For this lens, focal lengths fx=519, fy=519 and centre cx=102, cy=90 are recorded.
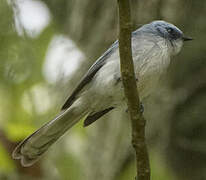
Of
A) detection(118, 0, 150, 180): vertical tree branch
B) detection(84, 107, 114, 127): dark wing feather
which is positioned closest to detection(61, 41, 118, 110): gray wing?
detection(84, 107, 114, 127): dark wing feather

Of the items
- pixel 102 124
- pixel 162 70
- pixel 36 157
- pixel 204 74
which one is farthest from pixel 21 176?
pixel 204 74

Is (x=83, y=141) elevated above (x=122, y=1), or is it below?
below

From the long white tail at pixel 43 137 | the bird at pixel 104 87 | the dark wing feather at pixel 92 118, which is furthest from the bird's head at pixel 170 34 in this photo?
the long white tail at pixel 43 137

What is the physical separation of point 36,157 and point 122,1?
1.79m

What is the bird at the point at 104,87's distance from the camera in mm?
4430

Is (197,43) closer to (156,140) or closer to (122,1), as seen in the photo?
(156,140)

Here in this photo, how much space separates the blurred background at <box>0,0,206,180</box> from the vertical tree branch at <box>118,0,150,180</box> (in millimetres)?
1912

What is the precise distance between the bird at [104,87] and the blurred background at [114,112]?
0.76m

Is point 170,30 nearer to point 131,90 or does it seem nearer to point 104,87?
point 104,87

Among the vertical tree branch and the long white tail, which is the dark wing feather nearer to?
the long white tail

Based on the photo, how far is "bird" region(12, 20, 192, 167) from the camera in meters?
4.43

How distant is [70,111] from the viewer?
4.61 m

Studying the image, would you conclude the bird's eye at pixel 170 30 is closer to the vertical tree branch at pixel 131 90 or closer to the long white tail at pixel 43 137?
the long white tail at pixel 43 137

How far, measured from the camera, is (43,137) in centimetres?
446
